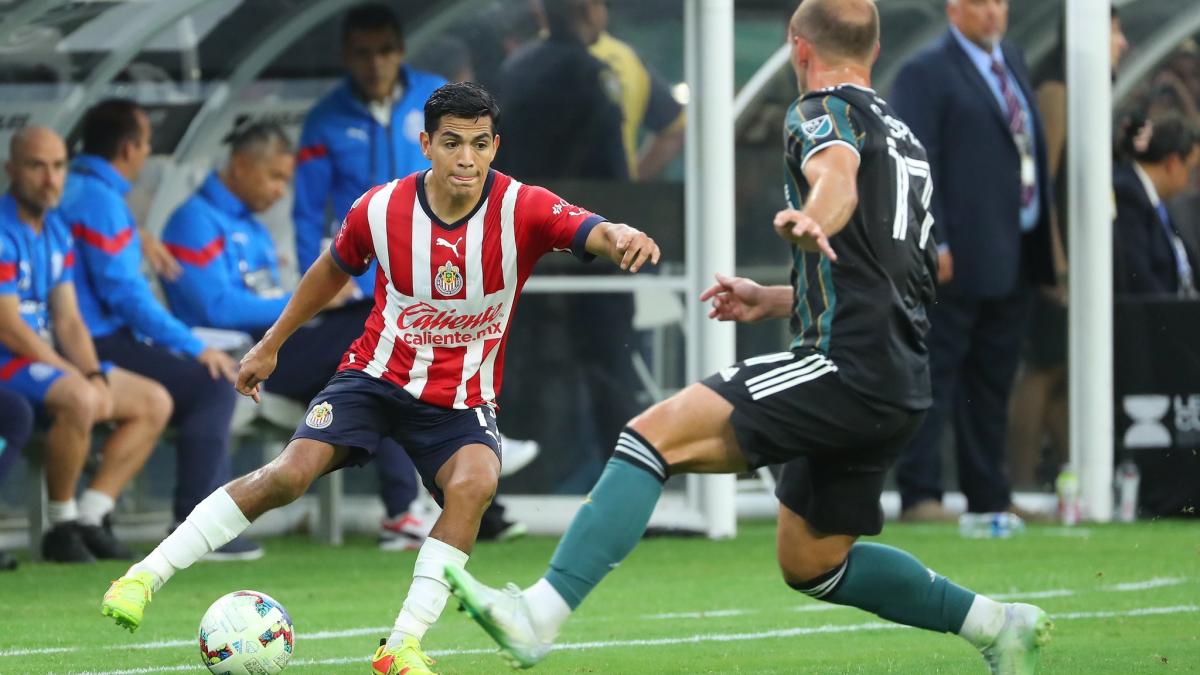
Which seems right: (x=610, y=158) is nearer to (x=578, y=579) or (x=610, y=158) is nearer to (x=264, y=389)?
(x=264, y=389)

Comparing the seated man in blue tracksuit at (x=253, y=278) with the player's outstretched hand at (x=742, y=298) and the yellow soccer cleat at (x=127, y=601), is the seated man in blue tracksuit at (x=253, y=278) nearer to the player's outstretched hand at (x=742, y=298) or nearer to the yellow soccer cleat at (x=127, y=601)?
the yellow soccer cleat at (x=127, y=601)

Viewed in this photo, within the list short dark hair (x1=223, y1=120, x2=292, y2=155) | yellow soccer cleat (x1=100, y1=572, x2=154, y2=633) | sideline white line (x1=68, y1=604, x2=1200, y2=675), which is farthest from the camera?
short dark hair (x1=223, y1=120, x2=292, y2=155)

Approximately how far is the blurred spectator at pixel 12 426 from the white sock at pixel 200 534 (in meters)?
3.38

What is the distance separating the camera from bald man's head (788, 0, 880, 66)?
207 inches

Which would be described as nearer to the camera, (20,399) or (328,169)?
(20,399)

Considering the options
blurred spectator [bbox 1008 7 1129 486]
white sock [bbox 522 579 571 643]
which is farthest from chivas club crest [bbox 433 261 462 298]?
blurred spectator [bbox 1008 7 1129 486]

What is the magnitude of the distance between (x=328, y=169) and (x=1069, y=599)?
190 inches

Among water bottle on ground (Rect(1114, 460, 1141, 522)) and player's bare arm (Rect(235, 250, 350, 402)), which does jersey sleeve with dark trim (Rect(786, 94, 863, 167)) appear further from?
water bottle on ground (Rect(1114, 460, 1141, 522))

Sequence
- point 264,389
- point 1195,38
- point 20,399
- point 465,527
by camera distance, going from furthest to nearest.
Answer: point 1195,38 < point 264,389 < point 20,399 < point 465,527

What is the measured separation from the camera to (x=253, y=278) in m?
10.7

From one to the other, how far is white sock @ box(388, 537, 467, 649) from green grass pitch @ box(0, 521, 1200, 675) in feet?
1.27

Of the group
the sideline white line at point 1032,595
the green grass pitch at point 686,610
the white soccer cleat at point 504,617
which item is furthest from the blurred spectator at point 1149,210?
the white soccer cleat at point 504,617

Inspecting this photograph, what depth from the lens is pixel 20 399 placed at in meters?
9.10

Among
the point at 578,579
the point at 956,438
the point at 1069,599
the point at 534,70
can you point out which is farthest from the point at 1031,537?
the point at 578,579
